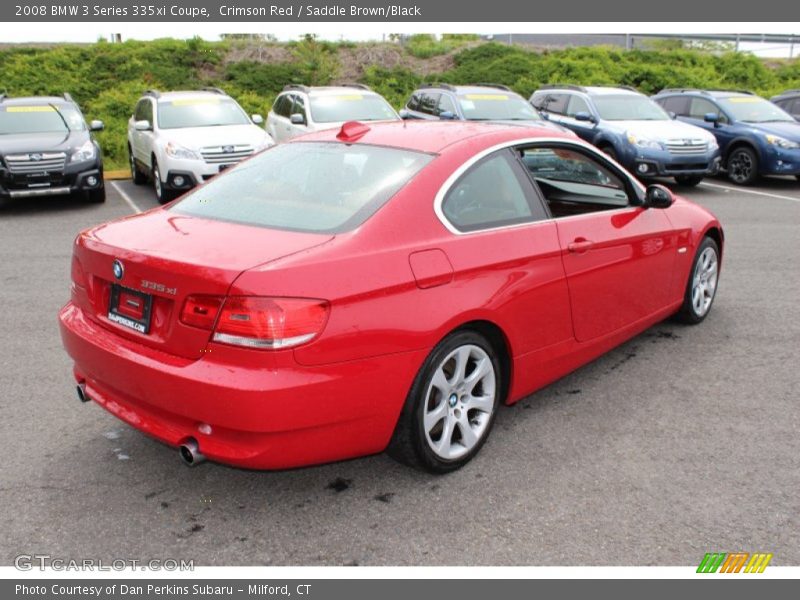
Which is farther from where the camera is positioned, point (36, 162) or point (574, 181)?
point (36, 162)

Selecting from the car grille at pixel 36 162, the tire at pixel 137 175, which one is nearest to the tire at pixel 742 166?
the tire at pixel 137 175

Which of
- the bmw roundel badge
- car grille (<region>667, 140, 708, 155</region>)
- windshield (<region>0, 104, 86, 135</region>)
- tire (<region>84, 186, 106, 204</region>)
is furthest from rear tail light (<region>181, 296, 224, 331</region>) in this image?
car grille (<region>667, 140, 708, 155</region>)

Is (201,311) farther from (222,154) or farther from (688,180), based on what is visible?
(688,180)

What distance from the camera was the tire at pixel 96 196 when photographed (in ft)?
39.2

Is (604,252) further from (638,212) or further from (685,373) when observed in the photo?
(685,373)

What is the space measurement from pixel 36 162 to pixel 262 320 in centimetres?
953

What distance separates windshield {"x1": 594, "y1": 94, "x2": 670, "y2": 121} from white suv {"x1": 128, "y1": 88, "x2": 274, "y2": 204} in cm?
616

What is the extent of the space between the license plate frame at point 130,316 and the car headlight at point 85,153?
8.83 metres

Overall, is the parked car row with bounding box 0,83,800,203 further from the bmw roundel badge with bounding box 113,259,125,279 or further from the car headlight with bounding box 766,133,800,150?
the bmw roundel badge with bounding box 113,259,125,279

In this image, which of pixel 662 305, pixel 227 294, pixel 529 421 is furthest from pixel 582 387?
pixel 227 294

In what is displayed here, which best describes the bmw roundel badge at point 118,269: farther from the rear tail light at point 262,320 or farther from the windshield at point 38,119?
the windshield at point 38,119

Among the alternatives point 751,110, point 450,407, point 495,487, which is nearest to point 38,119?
point 450,407

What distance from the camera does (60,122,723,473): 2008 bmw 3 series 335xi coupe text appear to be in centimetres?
300

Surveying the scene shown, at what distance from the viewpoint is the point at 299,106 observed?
1371cm
